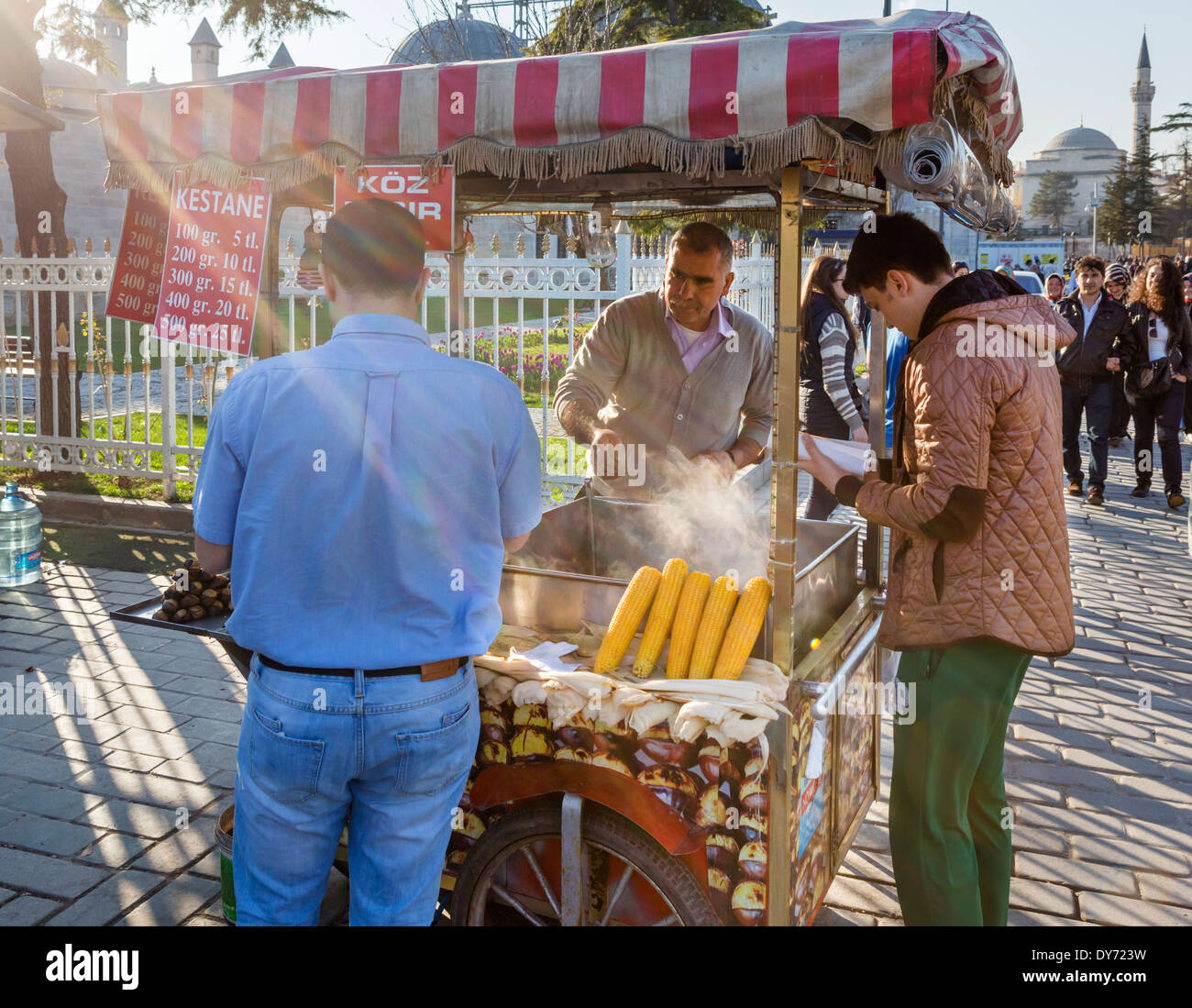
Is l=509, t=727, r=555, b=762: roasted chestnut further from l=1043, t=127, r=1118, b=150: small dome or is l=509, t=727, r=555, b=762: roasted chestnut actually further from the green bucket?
l=1043, t=127, r=1118, b=150: small dome

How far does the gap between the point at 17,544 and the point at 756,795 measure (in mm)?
6895

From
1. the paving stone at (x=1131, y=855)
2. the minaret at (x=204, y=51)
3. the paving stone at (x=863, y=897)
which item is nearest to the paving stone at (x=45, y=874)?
the paving stone at (x=863, y=897)

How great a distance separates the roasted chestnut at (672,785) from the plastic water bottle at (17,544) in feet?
21.0

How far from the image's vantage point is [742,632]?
9.75 ft

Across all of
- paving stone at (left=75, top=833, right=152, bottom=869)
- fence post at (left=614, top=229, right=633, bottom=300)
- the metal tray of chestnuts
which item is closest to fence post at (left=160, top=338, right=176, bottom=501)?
fence post at (left=614, top=229, right=633, bottom=300)

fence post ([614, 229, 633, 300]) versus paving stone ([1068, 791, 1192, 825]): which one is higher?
fence post ([614, 229, 633, 300])

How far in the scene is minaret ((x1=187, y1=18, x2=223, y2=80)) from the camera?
4484 cm

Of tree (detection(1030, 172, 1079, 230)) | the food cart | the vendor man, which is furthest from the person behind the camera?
tree (detection(1030, 172, 1079, 230))

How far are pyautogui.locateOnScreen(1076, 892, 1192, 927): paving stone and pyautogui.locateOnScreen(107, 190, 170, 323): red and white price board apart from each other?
14.3 feet

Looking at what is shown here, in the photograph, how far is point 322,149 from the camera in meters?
3.14

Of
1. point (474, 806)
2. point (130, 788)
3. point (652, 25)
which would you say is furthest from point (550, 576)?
point (652, 25)

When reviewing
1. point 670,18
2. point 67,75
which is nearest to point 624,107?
→ point 670,18

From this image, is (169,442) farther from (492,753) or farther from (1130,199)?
(1130,199)
